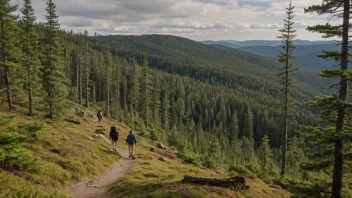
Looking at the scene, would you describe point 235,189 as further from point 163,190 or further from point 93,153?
point 93,153

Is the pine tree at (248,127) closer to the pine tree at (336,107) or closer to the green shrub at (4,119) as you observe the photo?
the pine tree at (336,107)

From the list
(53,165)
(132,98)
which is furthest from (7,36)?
(132,98)

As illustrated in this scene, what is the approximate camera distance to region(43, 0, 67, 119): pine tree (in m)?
30.9

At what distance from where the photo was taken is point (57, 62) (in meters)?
32.5

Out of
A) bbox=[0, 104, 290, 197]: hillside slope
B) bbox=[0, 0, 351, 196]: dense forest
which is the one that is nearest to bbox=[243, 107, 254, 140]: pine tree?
bbox=[0, 0, 351, 196]: dense forest

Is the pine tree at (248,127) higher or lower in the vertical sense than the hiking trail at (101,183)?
lower

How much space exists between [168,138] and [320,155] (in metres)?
50.4

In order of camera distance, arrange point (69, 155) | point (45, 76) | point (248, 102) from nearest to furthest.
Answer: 1. point (69, 155)
2. point (45, 76)
3. point (248, 102)

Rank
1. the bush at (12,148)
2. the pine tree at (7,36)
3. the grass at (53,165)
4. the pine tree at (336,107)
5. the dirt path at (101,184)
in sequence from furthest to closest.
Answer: the pine tree at (7,36) < the dirt path at (101,184) < the pine tree at (336,107) < the grass at (53,165) < the bush at (12,148)

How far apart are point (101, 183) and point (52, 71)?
1819 cm

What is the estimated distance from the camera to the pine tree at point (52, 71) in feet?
101

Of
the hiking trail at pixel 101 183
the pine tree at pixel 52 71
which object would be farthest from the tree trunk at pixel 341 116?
the pine tree at pixel 52 71

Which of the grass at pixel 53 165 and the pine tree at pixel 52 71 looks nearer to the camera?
the grass at pixel 53 165

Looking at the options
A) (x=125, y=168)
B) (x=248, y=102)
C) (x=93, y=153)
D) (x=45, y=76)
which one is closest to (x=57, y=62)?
(x=45, y=76)
